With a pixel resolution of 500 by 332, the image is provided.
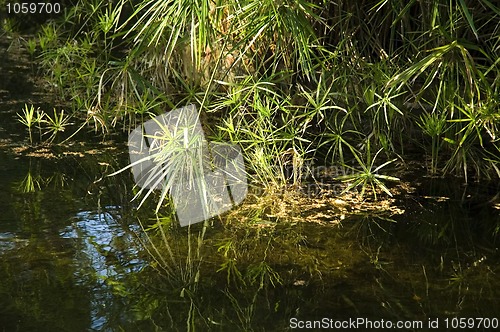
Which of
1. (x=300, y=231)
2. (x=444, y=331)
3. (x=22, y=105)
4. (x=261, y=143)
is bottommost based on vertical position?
(x=444, y=331)

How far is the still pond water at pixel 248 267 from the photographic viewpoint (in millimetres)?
2082

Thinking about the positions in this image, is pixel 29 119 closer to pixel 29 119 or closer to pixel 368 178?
pixel 29 119

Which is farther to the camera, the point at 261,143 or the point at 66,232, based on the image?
the point at 261,143

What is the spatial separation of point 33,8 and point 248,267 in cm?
422

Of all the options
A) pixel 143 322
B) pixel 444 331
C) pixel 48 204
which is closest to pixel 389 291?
pixel 444 331

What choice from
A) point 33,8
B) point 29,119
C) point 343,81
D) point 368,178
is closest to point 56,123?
point 29,119

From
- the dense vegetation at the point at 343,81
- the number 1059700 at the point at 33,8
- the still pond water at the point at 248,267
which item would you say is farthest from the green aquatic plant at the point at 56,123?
the number 1059700 at the point at 33,8

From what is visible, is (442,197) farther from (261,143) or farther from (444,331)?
(444,331)

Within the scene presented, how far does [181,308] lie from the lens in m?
2.13

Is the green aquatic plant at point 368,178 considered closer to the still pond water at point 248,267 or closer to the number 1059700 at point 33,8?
the still pond water at point 248,267

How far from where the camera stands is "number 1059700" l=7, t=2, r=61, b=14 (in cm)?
589

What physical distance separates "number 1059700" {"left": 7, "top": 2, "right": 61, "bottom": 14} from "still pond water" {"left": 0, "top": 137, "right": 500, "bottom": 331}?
308 centimetres

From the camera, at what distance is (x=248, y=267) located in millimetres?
2371

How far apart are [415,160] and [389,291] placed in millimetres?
1167
